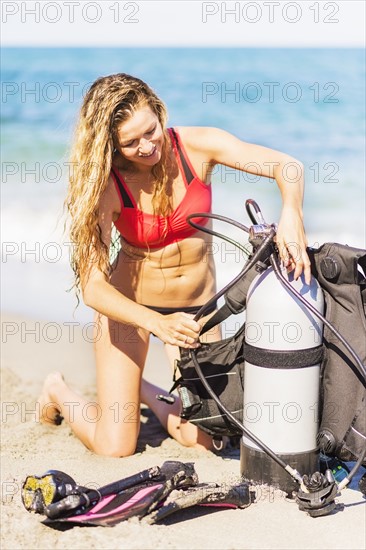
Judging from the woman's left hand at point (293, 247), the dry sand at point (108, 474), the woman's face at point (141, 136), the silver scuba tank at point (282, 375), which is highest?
the woman's face at point (141, 136)

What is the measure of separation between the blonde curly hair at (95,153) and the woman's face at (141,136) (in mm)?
26

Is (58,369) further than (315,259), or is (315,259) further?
(58,369)

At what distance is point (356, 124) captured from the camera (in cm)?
1061

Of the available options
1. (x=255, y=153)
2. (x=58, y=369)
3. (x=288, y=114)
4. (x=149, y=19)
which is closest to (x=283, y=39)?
(x=149, y=19)

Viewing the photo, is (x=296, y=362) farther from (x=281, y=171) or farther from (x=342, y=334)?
(x=281, y=171)

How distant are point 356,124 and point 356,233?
127 inches

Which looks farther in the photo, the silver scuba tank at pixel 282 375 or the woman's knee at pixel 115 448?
the woman's knee at pixel 115 448

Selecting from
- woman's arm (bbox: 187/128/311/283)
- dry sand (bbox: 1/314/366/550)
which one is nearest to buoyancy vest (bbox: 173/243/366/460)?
woman's arm (bbox: 187/128/311/283)

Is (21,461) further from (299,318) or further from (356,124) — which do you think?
(356,124)

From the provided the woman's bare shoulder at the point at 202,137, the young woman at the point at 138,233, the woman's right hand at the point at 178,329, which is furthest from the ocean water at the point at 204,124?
the woman's right hand at the point at 178,329

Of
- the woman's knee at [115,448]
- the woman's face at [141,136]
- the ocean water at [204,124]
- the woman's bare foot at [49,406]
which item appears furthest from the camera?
the ocean water at [204,124]

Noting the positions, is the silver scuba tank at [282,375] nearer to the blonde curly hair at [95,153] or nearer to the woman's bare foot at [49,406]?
the blonde curly hair at [95,153]

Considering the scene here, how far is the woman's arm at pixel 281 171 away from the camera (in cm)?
296

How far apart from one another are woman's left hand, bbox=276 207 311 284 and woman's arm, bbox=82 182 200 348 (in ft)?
1.28
